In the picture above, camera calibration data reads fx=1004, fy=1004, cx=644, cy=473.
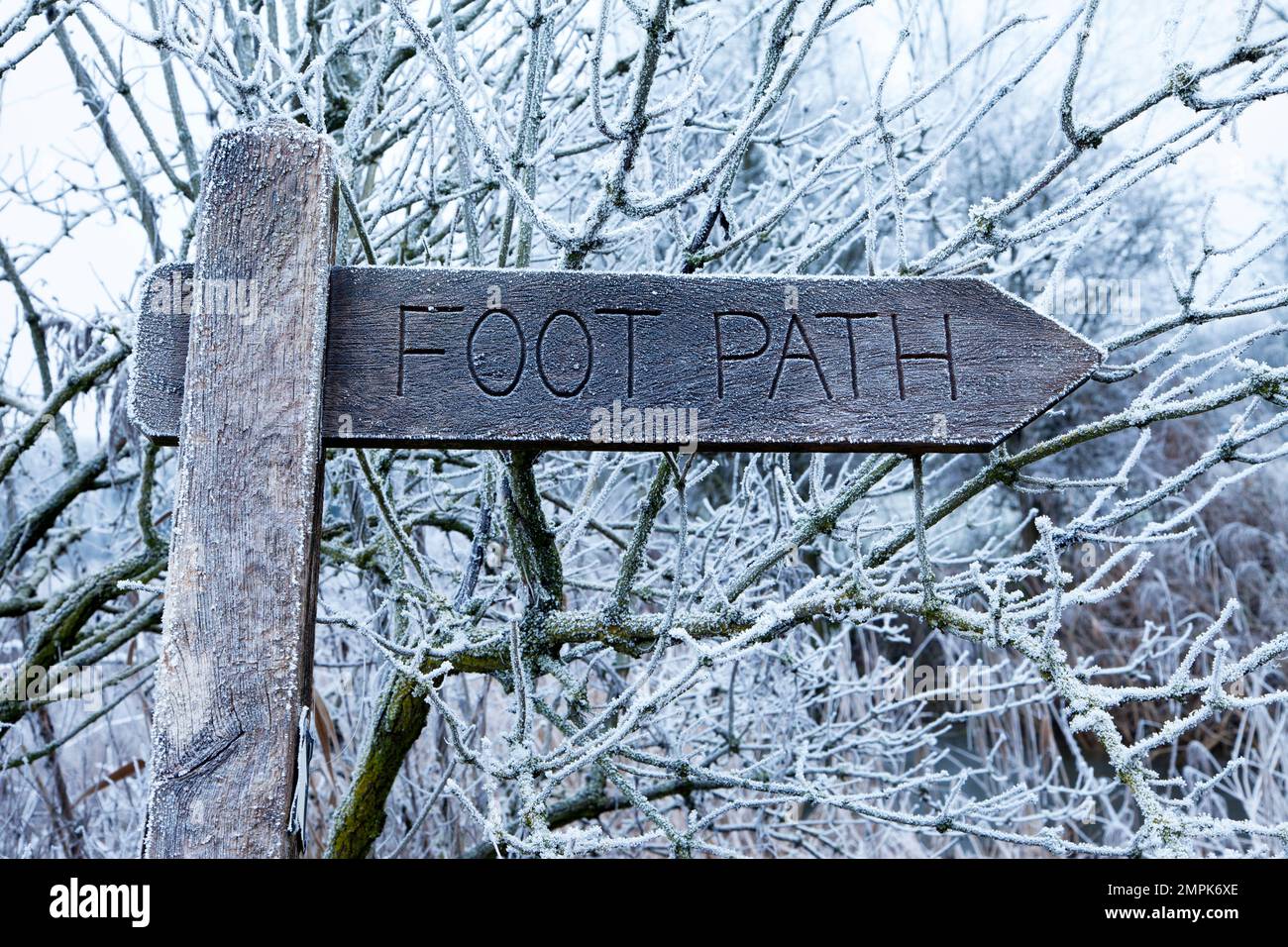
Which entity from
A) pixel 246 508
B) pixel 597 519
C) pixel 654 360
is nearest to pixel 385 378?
pixel 246 508

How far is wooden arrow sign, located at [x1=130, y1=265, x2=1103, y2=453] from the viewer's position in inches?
47.0

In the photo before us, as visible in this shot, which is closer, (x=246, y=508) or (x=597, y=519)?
(x=246, y=508)

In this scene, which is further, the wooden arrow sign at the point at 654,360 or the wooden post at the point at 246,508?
the wooden arrow sign at the point at 654,360

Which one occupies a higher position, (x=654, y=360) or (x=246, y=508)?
(x=654, y=360)

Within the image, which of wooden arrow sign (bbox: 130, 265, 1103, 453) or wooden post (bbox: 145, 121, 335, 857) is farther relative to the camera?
wooden arrow sign (bbox: 130, 265, 1103, 453)

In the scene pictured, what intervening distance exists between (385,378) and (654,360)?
0.32m

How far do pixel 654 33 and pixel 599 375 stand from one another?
0.40 m

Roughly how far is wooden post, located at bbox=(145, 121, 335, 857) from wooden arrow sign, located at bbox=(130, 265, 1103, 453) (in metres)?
0.03

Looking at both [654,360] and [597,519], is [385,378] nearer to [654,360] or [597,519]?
[654,360]

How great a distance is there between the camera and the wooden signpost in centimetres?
110

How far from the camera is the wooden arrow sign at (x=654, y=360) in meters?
1.19

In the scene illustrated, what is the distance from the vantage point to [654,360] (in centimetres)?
123

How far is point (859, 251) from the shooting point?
7.59 meters
